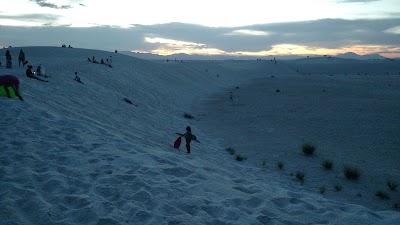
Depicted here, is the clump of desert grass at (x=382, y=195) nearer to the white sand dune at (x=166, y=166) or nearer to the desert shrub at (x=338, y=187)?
the white sand dune at (x=166, y=166)

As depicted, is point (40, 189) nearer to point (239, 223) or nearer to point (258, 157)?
point (239, 223)

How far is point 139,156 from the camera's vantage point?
8633 mm

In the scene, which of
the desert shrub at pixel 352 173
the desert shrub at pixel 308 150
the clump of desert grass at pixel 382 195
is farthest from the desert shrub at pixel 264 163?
the clump of desert grass at pixel 382 195

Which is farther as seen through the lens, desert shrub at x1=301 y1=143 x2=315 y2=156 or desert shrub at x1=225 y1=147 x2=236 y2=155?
desert shrub at x1=225 y1=147 x2=236 y2=155

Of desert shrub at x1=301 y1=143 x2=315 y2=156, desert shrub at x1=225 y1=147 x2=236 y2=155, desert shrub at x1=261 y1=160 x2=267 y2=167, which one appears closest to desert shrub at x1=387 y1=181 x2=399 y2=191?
desert shrub at x1=301 y1=143 x2=315 y2=156

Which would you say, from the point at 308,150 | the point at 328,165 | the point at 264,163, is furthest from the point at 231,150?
the point at 328,165

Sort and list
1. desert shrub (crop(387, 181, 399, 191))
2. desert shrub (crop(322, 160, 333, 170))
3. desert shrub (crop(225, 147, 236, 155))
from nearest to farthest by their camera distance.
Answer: desert shrub (crop(387, 181, 399, 191))
desert shrub (crop(322, 160, 333, 170))
desert shrub (crop(225, 147, 236, 155))

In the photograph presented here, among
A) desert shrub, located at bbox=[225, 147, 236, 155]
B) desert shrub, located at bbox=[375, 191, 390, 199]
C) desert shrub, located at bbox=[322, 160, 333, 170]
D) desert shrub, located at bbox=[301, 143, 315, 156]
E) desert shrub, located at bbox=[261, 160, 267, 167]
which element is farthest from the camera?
desert shrub, located at bbox=[225, 147, 236, 155]

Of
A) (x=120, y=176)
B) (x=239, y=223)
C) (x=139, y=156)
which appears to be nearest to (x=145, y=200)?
(x=120, y=176)

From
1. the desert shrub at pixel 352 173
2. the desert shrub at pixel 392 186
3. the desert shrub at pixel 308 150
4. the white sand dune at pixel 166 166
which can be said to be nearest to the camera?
the white sand dune at pixel 166 166

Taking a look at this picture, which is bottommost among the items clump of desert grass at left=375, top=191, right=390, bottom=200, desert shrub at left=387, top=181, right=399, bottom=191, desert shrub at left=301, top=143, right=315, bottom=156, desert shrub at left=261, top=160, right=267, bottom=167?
clump of desert grass at left=375, top=191, right=390, bottom=200

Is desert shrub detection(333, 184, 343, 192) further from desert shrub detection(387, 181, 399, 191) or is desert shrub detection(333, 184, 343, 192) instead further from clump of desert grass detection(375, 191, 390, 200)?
desert shrub detection(387, 181, 399, 191)

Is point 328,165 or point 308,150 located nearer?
point 328,165

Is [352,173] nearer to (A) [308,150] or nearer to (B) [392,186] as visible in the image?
(B) [392,186]
